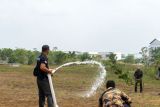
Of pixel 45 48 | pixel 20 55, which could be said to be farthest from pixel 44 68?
pixel 20 55

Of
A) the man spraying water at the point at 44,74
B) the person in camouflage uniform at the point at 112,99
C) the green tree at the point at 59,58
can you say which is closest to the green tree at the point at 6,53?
the green tree at the point at 59,58

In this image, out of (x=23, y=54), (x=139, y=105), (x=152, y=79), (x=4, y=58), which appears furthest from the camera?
(x=4, y=58)

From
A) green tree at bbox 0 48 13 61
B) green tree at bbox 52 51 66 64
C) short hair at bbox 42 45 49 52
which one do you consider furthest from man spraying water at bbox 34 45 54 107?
green tree at bbox 0 48 13 61

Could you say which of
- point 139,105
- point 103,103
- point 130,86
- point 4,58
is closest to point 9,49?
point 4,58

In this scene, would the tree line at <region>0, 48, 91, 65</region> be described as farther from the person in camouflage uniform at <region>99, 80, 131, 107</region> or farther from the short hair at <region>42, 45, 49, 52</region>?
the person in camouflage uniform at <region>99, 80, 131, 107</region>

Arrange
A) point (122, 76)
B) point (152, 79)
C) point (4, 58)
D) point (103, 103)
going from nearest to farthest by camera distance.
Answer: point (103, 103) < point (122, 76) < point (152, 79) < point (4, 58)

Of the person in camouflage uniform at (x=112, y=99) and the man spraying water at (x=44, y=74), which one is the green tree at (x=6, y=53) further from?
the person in camouflage uniform at (x=112, y=99)

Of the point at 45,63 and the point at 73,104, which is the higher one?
the point at 45,63

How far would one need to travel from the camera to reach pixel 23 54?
91.0 metres

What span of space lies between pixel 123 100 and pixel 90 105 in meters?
8.16

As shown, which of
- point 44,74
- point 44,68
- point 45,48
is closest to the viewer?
point 44,68

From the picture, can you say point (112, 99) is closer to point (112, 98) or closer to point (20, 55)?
point (112, 98)

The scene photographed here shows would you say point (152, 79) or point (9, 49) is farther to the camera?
point (9, 49)

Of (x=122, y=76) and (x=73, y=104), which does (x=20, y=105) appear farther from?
(x=122, y=76)
